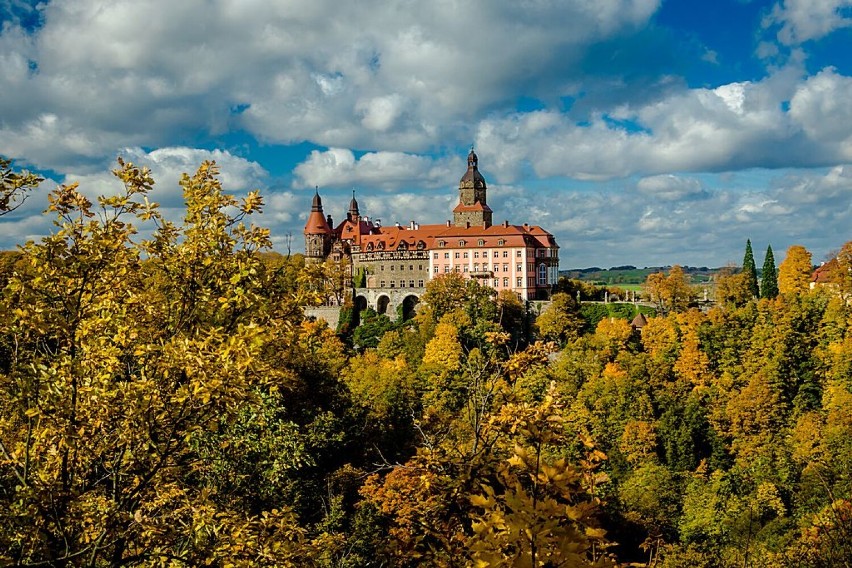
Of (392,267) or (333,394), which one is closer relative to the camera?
(333,394)

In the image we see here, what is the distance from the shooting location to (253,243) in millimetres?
5945

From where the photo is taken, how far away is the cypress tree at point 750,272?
53719mm

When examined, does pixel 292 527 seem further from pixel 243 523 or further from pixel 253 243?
pixel 253 243

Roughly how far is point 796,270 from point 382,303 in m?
31.6

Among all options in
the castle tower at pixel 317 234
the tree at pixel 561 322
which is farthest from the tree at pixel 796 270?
the castle tower at pixel 317 234

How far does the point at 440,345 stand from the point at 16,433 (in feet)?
137

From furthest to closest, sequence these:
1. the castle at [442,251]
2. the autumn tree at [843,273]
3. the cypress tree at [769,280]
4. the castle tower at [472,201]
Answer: the castle tower at [472,201] → the castle at [442,251] → the cypress tree at [769,280] → the autumn tree at [843,273]

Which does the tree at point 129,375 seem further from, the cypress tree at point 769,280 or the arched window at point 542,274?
the arched window at point 542,274

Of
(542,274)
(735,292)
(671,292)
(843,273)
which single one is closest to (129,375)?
(843,273)

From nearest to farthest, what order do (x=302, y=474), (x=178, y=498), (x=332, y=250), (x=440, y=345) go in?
(x=178, y=498) → (x=302, y=474) → (x=440, y=345) → (x=332, y=250)

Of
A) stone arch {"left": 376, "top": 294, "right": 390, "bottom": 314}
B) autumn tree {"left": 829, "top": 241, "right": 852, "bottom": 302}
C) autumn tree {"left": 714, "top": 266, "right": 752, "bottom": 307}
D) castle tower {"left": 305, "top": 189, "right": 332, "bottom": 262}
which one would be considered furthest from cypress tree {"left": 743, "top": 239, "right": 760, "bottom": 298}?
castle tower {"left": 305, "top": 189, "right": 332, "bottom": 262}

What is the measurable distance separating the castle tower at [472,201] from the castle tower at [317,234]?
11899 millimetres

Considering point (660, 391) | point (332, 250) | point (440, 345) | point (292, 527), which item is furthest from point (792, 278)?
point (292, 527)

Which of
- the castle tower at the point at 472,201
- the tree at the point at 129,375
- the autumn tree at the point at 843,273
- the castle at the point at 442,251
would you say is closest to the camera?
the tree at the point at 129,375
